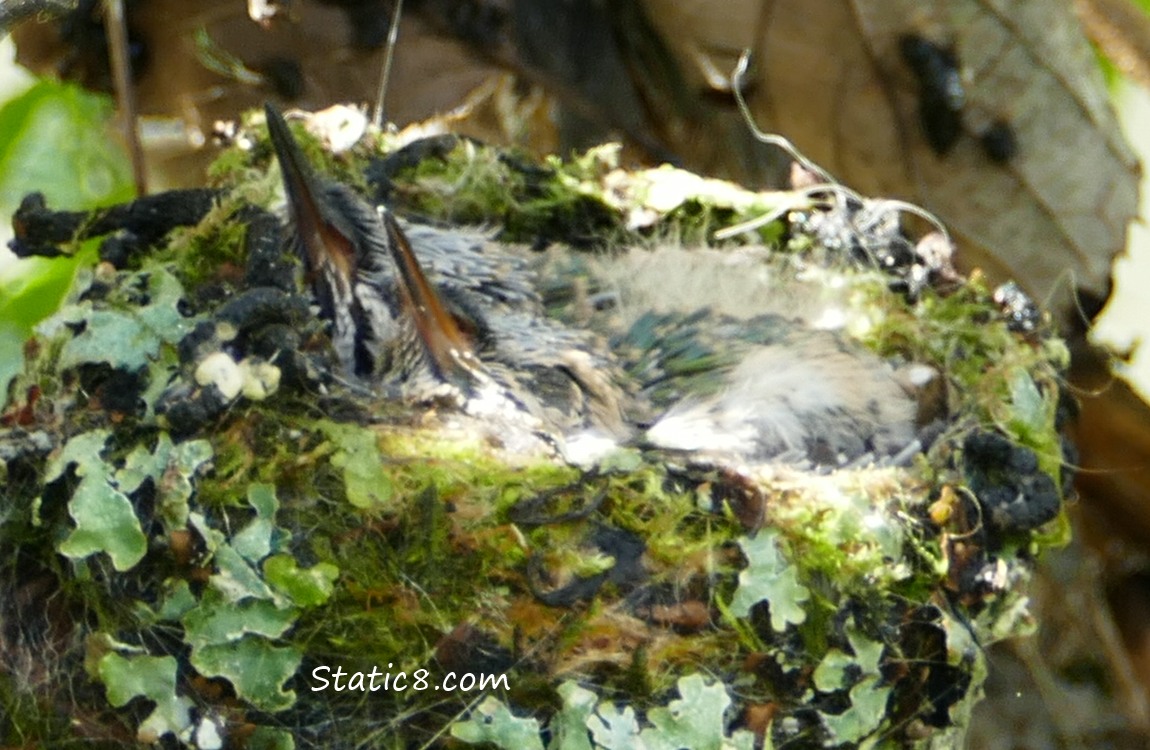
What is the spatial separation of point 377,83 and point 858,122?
97 cm

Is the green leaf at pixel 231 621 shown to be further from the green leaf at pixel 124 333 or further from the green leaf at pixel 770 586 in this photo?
the green leaf at pixel 770 586

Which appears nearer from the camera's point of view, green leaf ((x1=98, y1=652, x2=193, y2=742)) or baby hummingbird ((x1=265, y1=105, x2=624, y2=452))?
green leaf ((x1=98, y1=652, x2=193, y2=742))

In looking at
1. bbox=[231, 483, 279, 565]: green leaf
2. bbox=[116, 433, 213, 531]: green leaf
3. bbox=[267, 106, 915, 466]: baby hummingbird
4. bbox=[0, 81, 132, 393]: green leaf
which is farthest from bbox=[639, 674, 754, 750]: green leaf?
bbox=[0, 81, 132, 393]: green leaf

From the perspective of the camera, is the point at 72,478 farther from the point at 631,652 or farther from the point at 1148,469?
the point at 1148,469

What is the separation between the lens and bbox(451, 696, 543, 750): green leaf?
1.71 m

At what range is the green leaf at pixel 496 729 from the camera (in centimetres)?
171

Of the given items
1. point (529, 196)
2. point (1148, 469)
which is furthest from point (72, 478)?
point (1148, 469)

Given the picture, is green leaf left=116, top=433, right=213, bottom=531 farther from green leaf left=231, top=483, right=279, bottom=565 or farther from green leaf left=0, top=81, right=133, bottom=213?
green leaf left=0, top=81, right=133, bottom=213

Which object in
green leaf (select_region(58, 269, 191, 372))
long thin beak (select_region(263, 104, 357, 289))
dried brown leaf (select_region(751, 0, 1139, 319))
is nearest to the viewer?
green leaf (select_region(58, 269, 191, 372))

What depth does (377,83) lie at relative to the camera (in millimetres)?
2922

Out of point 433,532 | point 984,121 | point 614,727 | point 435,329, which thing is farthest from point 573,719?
point 984,121

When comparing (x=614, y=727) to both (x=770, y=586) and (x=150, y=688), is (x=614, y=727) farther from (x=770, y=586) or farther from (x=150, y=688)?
(x=150, y=688)

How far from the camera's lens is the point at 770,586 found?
1.81 m

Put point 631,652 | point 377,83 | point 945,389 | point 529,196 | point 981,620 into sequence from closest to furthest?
point 631,652 → point 981,620 → point 945,389 → point 529,196 → point 377,83
